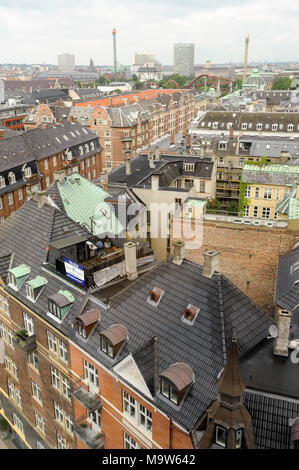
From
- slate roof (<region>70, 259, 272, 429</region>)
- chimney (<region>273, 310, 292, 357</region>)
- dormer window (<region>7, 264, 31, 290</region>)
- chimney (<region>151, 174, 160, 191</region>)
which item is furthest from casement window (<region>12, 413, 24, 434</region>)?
chimney (<region>151, 174, 160, 191</region>)

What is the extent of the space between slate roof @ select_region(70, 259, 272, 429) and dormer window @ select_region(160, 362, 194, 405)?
39 cm

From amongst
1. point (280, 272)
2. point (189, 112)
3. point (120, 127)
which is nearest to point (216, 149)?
point (120, 127)

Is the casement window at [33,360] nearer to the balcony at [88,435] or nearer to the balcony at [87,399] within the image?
the balcony at [88,435]

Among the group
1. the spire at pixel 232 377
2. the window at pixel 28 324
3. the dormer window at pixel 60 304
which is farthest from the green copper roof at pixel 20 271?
the spire at pixel 232 377

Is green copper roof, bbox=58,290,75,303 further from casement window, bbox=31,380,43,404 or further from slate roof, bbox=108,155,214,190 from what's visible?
slate roof, bbox=108,155,214,190

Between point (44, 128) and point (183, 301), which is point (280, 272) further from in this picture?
point (44, 128)

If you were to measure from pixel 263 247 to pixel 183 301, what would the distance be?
17006 millimetres

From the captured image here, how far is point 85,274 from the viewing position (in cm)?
2572

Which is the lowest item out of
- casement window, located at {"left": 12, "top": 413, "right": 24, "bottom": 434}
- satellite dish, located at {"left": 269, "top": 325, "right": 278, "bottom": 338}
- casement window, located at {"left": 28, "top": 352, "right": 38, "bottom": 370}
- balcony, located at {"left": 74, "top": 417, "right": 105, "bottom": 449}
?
casement window, located at {"left": 12, "top": 413, "right": 24, "bottom": 434}

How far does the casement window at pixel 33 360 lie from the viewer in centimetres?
2993

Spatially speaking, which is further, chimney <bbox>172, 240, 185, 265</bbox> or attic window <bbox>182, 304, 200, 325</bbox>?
chimney <bbox>172, 240, 185, 265</bbox>

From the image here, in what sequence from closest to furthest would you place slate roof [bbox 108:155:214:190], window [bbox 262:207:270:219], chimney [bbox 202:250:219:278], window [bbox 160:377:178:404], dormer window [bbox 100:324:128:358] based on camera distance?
window [bbox 160:377:178:404] → dormer window [bbox 100:324:128:358] → chimney [bbox 202:250:219:278] → slate roof [bbox 108:155:214:190] → window [bbox 262:207:270:219]

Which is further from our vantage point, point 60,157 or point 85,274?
point 60,157

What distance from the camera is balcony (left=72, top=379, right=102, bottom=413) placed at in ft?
75.5
